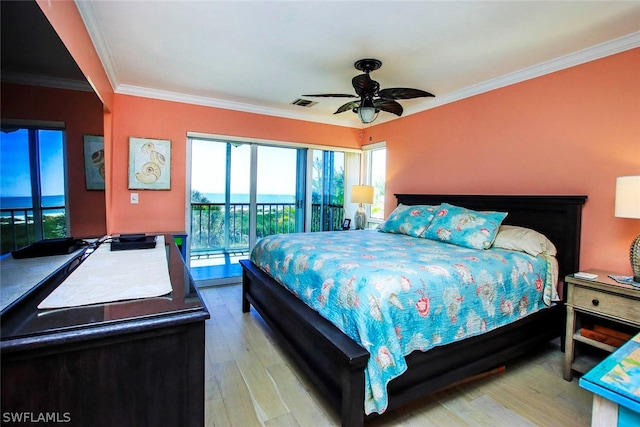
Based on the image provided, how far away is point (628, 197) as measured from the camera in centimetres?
195

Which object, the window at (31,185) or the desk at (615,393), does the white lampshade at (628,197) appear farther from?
the window at (31,185)

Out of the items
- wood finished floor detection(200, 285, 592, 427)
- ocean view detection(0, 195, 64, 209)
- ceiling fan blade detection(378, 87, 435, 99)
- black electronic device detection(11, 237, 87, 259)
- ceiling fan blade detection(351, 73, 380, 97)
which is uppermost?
ceiling fan blade detection(351, 73, 380, 97)

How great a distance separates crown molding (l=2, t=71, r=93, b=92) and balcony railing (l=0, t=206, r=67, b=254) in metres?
Answer: 0.40

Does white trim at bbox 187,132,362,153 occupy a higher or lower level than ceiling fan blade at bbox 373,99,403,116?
lower

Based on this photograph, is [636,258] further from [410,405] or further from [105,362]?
[105,362]

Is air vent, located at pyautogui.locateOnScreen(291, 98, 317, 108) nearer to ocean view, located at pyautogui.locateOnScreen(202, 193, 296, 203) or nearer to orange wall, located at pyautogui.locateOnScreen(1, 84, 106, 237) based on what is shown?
ocean view, located at pyautogui.locateOnScreen(202, 193, 296, 203)

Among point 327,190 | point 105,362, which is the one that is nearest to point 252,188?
point 327,190

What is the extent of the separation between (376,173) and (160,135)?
3.12 metres

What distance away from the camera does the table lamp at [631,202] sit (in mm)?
1915

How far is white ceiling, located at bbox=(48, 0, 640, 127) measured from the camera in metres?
1.97

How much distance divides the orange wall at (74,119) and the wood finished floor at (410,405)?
4.18 ft

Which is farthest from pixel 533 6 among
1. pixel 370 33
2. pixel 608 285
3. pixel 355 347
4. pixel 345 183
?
pixel 345 183

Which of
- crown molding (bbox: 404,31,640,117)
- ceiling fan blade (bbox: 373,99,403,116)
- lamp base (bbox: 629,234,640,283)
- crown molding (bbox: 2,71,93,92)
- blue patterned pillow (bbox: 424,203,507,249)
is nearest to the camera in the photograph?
A: crown molding (bbox: 2,71,93,92)

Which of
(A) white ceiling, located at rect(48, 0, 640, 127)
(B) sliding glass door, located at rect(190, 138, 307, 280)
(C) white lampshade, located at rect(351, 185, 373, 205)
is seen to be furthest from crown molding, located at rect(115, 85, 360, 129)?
(C) white lampshade, located at rect(351, 185, 373, 205)
